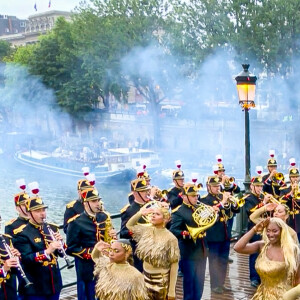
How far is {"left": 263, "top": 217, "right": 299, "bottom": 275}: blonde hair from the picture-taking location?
23.7ft

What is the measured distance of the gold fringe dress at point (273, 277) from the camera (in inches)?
287

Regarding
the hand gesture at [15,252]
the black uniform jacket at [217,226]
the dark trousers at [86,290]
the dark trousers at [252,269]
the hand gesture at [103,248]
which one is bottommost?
the dark trousers at [252,269]

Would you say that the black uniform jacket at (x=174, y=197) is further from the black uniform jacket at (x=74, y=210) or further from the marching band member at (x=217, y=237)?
the black uniform jacket at (x=74, y=210)

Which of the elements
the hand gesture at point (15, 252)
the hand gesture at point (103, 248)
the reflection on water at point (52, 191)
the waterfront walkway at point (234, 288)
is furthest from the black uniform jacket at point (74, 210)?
the reflection on water at point (52, 191)

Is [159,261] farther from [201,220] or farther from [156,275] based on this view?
[201,220]

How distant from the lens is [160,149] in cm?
5788

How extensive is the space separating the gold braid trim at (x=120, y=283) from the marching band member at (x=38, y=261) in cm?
176

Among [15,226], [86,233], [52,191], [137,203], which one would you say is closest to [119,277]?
[15,226]

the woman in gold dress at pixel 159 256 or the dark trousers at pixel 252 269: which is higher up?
the woman in gold dress at pixel 159 256

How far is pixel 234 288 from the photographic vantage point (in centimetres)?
1148

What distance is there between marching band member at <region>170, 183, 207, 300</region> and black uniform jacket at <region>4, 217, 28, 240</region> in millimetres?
2439

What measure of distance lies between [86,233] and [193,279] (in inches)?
75.2

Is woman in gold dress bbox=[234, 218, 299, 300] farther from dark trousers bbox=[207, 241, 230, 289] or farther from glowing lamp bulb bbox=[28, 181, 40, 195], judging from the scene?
dark trousers bbox=[207, 241, 230, 289]

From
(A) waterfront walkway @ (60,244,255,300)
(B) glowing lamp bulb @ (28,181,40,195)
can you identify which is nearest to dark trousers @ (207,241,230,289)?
(A) waterfront walkway @ (60,244,255,300)
